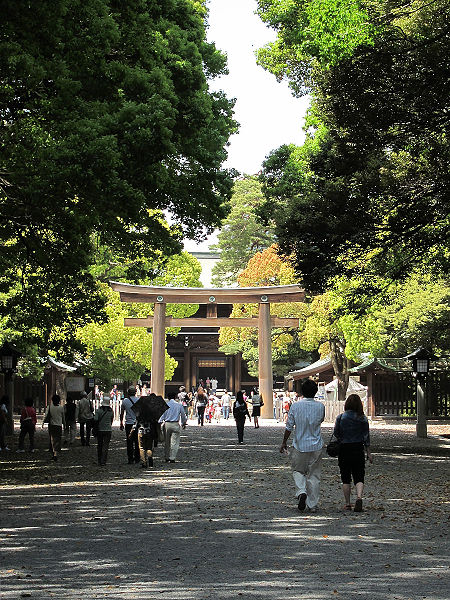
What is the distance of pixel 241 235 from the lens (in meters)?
68.5

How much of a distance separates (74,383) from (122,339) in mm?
3936

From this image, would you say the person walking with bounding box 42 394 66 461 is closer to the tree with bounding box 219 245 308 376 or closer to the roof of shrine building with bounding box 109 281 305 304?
the roof of shrine building with bounding box 109 281 305 304

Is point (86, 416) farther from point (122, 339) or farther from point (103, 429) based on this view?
point (122, 339)

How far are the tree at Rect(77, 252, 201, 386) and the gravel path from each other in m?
27.1

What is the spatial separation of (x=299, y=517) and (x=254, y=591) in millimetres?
4204

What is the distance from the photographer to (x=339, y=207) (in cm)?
1998

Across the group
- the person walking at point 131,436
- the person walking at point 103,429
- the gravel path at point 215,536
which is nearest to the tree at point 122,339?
the person walking at point 131,436

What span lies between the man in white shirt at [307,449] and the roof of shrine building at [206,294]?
96.6 feet

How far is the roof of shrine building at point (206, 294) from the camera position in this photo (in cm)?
4084

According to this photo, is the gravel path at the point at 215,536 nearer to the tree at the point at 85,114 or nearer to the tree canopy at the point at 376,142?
the tree at the point at 85,114

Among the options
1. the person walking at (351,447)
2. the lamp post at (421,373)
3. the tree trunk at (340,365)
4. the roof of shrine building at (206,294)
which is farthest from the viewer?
the tree trunk at (340,365)

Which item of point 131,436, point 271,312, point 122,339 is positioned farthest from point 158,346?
point 131,436

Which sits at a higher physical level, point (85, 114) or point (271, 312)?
point (271, 312)

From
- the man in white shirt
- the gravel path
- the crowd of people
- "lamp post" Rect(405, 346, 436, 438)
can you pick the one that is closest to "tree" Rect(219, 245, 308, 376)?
the crowd of people
